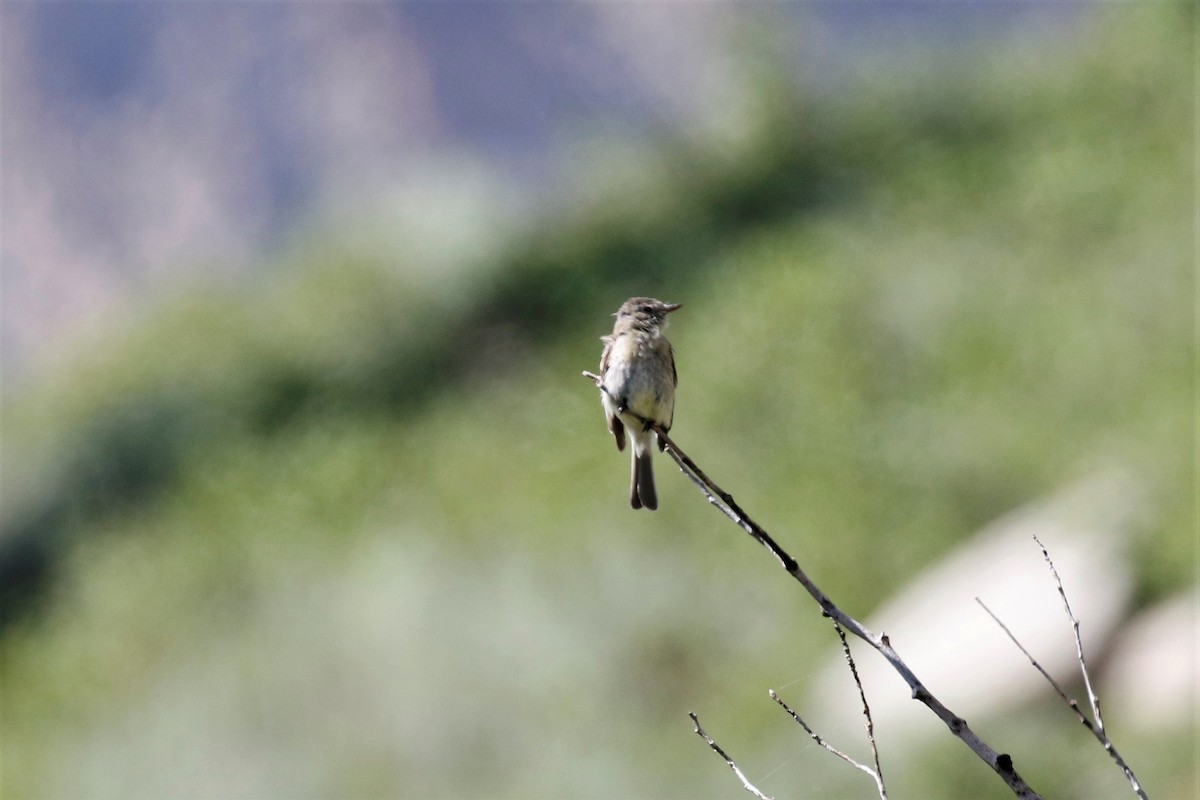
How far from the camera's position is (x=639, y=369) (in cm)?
449

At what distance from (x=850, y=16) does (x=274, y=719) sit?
11.9 meters

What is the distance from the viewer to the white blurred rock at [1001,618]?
7.87 metres

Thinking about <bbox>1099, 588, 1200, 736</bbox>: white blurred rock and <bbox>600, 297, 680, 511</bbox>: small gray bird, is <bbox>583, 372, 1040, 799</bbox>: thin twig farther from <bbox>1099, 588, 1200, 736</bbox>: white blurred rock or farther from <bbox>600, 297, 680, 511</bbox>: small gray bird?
<bbox>1099, 588, 1200, 736</bbox>: white blurred rock

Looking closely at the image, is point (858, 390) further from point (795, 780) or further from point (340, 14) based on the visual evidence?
point (340, 14)

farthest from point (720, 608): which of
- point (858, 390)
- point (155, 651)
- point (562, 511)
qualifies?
point (155, 651)

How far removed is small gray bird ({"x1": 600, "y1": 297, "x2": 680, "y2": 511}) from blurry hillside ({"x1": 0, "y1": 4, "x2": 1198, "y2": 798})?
5.95 ft

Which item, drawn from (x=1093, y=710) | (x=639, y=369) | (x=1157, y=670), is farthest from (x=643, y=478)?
(x=1157, y=670)

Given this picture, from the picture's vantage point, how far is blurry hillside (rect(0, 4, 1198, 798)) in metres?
9.05

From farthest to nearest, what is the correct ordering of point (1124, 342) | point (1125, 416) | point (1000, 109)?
point (1000, 109) → point (1124, 342) → point (1125, 416)

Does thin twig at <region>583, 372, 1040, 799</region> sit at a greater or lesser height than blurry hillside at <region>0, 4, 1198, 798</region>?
lesser

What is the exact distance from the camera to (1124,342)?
1105 centimetres

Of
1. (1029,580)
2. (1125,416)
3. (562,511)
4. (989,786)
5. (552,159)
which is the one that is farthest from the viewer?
(552,159)

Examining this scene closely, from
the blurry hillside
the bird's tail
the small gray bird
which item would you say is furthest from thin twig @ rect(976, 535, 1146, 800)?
the blurry hillside

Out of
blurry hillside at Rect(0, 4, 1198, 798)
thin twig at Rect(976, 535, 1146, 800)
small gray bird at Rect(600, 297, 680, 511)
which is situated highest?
blurry hillside at Rect(0, 4, 1198, 798)
